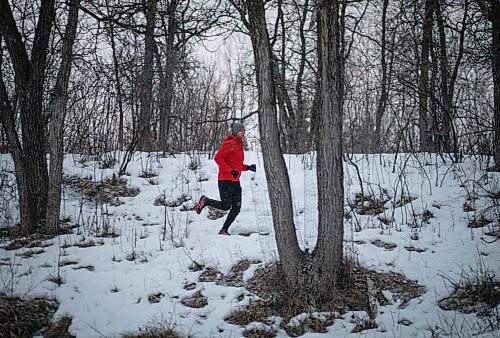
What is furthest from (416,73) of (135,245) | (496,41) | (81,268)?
(81,268)

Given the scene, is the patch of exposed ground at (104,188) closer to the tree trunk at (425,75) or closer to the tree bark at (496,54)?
the tree trunk at (425,75)

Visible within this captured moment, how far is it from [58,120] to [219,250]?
12.7 ft

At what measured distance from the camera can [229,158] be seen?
7.59 m

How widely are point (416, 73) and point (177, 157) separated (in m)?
6.97

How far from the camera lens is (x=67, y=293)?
17.5 feet

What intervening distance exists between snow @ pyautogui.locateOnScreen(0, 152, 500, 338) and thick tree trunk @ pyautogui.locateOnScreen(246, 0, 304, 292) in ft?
2.78

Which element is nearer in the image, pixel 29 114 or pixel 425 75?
pixel 29 114

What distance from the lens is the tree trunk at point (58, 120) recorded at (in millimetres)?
7293

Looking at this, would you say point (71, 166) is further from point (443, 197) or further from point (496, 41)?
point (496, 41)

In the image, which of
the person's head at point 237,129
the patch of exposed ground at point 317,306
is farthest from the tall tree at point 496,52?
the person's head at point 237,129

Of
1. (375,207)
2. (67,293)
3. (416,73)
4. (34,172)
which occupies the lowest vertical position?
(67,293)

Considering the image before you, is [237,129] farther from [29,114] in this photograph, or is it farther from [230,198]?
[29,114]

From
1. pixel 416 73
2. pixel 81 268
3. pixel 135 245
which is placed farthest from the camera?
pixel 416 73

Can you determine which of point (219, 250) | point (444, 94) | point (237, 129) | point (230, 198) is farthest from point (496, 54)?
point (219, 250)
